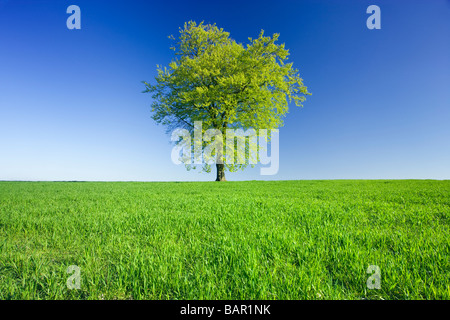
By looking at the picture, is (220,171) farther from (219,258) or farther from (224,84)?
(219,258)

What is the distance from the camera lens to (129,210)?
5.61 metres

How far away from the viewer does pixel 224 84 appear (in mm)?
19797

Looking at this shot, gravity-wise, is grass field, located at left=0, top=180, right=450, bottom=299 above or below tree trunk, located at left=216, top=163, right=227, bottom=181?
below

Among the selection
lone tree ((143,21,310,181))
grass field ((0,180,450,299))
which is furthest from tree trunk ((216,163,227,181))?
grass field ((0,180,450,299))

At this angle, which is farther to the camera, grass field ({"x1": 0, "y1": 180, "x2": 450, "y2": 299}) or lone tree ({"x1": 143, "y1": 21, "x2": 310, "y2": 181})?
lone tree ({"x1": 143, "y1": 21, "x2": 310, "y2": 181})

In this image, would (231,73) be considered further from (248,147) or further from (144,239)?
(144,239)

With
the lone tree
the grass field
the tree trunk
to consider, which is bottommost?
the grass field

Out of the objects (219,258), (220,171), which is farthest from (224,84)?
(219,258)

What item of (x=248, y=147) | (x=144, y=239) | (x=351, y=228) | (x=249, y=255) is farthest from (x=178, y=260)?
(x=248, y=147)

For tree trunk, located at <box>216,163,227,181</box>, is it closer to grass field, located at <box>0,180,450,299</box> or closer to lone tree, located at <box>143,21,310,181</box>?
lone tree, located at <box>143,21,310,181</box>

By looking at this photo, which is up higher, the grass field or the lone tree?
the lone tree

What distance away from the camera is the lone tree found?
69.1 ft

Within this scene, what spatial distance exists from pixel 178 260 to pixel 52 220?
11.8 feet

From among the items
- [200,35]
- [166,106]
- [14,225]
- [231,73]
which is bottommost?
[14,225]
